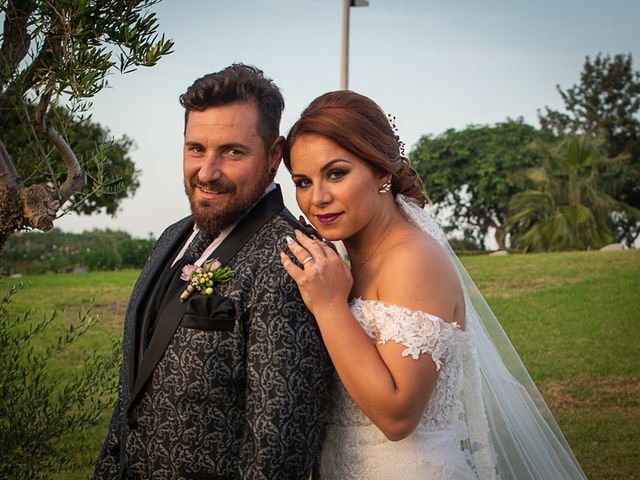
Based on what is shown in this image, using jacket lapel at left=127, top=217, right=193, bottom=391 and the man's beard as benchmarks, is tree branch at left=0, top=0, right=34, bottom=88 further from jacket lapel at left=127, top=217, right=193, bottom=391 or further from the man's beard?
the man's beard

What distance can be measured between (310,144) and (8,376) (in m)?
2.54

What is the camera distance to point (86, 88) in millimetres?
3756

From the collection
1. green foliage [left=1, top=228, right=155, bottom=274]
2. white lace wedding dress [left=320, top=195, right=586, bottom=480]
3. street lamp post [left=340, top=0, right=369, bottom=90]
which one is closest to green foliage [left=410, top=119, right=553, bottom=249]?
green foliage [left=1, top=228, right=155, bottom=274]

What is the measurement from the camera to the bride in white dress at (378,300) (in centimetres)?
292

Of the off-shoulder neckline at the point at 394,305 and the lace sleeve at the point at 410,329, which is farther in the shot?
the off-shoulder neckline at the point at 394,305

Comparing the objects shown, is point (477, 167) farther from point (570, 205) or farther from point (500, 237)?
point (570, 205)

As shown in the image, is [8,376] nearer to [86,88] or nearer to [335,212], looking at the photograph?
[86,88]

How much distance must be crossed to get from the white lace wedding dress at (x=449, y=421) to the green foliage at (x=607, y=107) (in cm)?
3869

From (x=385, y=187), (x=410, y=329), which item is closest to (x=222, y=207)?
(x=385, y=187)

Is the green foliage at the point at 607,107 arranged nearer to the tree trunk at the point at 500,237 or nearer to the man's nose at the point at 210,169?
the tree trunk at the point at 500,237

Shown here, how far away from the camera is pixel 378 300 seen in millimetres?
3182

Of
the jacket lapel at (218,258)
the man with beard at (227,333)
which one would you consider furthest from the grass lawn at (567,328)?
the jacket lapel at (218,258)

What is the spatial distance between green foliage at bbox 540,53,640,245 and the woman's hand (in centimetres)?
3995

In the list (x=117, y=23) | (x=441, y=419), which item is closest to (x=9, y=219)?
(x=117, y=23)
